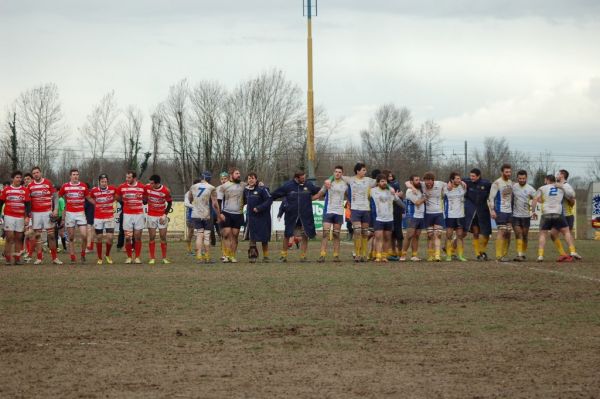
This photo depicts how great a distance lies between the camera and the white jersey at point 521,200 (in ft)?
76.1

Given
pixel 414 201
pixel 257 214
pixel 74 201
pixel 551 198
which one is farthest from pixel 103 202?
pixel 551 198

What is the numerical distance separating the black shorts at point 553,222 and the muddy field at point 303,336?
181 inches

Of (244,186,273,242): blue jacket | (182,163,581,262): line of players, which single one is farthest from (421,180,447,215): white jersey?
(244,186,273,242): blue jacket

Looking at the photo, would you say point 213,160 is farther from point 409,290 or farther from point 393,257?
point 409,290

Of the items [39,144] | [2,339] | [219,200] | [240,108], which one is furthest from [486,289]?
[240,108]

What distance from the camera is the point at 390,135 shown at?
307 feet

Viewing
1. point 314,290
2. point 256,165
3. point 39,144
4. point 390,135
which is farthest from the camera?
point 390,135

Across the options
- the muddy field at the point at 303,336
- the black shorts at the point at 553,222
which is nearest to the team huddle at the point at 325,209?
the black shorts at the point at 553,222

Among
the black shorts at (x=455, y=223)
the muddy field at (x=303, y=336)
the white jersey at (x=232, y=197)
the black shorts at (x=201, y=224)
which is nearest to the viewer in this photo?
the muddy field at (x=303, y=336)

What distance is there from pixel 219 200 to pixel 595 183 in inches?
887

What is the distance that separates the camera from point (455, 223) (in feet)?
77.3

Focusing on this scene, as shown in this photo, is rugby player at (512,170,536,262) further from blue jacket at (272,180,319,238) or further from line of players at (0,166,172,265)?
line of players at (0,166,172,265)

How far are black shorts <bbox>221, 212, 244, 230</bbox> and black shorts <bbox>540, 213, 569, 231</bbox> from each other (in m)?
7.00

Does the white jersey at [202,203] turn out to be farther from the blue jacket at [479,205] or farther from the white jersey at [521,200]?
the white jersey at [521,200]
